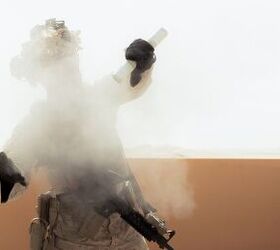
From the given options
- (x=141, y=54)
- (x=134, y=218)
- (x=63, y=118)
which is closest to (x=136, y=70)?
(x=141, y=54)

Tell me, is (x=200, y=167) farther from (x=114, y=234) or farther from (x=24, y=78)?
(x=24, y=78)

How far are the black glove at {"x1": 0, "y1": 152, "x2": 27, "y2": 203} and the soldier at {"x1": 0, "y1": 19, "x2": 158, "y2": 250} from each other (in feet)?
0.28

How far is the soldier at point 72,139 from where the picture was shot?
1.85 meters

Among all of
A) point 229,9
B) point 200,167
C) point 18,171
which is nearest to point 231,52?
point 229,9

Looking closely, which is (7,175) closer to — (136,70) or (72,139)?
(72,139)

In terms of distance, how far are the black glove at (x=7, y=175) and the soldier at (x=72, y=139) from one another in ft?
0.28

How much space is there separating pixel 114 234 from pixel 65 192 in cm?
24

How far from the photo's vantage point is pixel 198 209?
340 cm

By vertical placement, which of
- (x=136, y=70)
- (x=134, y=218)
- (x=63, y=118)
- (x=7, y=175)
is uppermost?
(x=136, y=70)

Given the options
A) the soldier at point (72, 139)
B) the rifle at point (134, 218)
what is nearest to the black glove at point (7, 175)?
the soldier at point (72, 139)

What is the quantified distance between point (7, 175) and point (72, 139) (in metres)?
0.30

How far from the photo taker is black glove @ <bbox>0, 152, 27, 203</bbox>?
1684mm

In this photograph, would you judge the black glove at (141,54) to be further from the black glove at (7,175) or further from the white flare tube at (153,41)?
the black glove at (7,175)

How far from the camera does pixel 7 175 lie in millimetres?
1688
